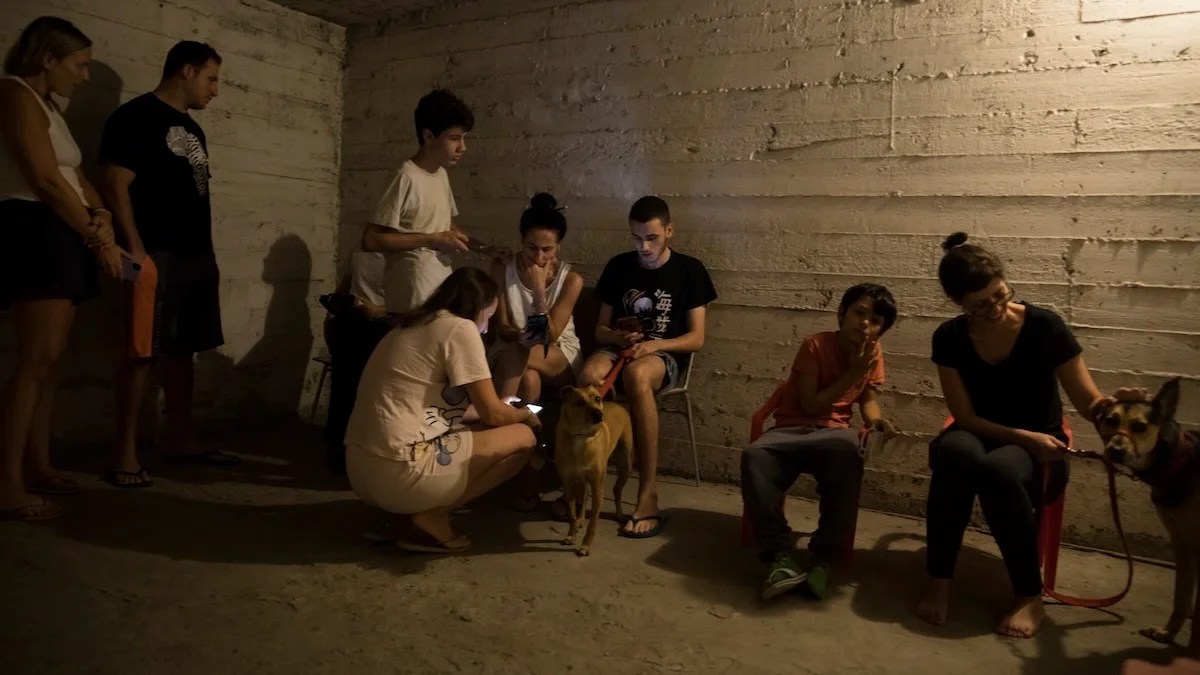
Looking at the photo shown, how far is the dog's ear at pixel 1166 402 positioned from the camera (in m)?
2.12

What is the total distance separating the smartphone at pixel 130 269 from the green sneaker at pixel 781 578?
8.73 ft

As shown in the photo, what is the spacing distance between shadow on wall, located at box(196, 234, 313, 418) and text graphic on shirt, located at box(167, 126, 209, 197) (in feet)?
3.12

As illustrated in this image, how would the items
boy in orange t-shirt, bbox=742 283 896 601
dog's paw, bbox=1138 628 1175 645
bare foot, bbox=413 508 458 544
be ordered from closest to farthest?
dog's paw, bbox=1138 628 1175 645
boy in orange t-shirt, bbox=742 283 896 601
bare foot, bbox=413 508 458 544

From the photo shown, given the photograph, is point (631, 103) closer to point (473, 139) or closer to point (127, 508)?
point (473, 139)

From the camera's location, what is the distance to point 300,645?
2.16 metres

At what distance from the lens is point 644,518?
3.11 metres

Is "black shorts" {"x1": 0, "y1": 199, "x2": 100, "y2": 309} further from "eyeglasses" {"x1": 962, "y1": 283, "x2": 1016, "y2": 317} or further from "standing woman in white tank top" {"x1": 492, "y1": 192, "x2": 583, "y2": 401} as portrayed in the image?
"eyeglasses" {"x1": 962, "y1": 283, "x2": 1016, "y2": 317}

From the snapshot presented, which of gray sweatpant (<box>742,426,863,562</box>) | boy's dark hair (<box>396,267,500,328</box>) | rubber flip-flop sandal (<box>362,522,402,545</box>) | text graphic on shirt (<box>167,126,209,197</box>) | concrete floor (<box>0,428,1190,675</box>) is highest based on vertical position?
text graphic on shirt (<box>167,126,209,197</box>)

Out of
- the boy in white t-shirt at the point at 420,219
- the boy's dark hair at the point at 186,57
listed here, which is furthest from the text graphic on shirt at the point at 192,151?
the boy in white t-shirt at the point at 420,219

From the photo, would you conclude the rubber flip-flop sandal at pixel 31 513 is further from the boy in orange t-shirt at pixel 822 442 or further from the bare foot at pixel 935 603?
the bare foot at pixel 935 603

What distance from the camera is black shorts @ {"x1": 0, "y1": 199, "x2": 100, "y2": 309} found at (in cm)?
286

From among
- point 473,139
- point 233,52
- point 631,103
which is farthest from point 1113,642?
point 233,52

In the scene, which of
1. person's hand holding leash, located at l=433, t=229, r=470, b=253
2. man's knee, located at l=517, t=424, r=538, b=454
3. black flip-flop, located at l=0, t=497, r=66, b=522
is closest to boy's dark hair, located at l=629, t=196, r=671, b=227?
person's hand holding leash, located at l=433, t=229, r=470, b=253

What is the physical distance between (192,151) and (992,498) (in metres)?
3.45
